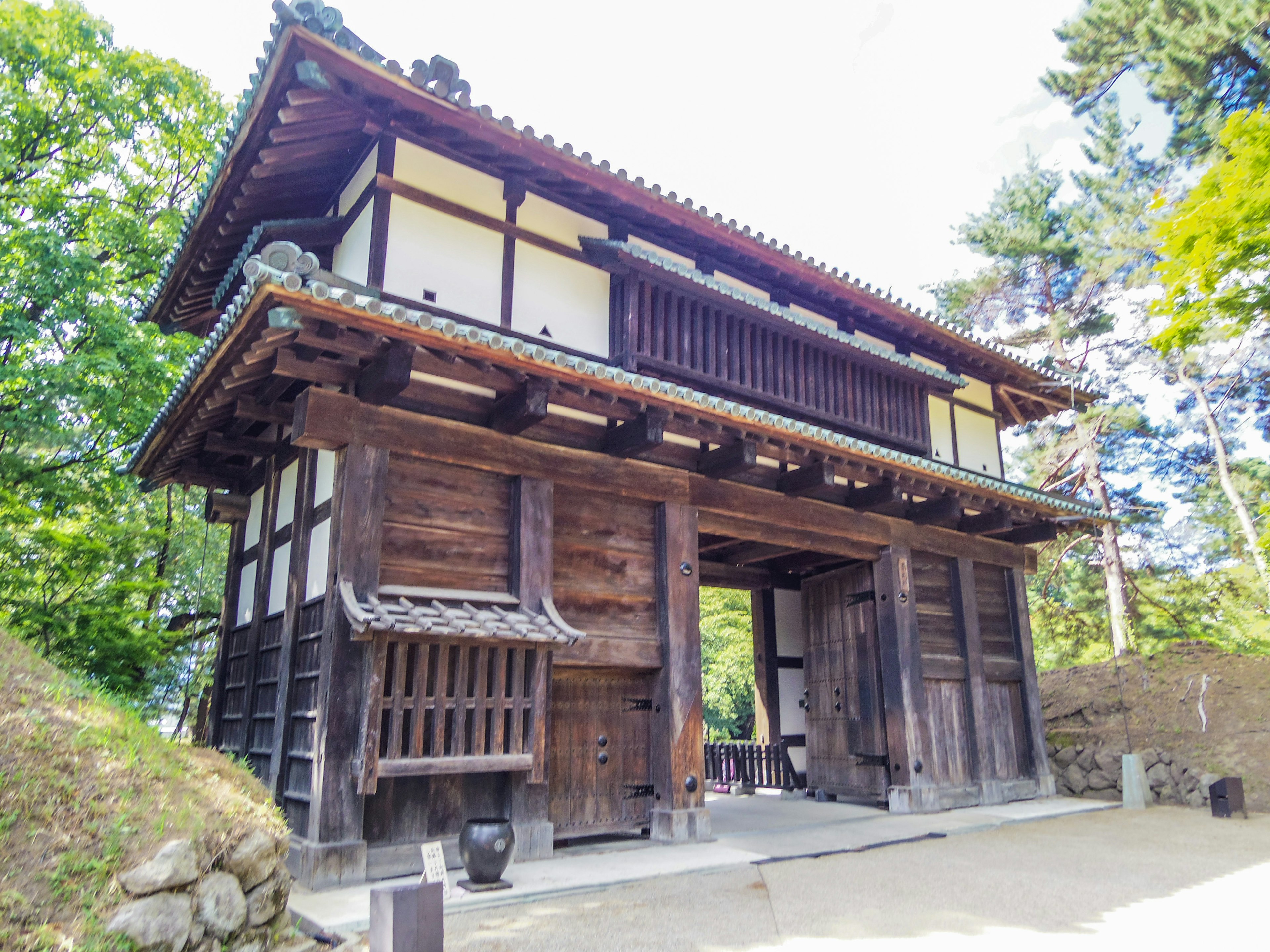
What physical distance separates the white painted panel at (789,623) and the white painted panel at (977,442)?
11.2ft

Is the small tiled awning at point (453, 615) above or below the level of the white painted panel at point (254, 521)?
below

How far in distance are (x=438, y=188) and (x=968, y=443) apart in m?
9.06

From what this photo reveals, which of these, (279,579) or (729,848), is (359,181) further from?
(729,848)

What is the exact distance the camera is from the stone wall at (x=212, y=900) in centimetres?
365

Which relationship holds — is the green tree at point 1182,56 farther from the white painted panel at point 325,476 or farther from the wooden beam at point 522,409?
the white painted panel at point 325,476

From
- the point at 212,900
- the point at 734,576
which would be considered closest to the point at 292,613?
the point at 212,900

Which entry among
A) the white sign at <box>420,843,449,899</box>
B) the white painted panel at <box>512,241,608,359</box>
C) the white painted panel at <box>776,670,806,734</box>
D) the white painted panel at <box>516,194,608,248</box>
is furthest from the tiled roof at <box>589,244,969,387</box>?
the white sign at <box>420,843,449,899</box>

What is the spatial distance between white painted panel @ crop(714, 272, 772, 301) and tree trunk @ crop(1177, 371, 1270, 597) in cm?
1499

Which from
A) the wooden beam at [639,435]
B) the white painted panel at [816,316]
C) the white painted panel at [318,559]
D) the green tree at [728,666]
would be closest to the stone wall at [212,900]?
the white painted panel at [318,559]

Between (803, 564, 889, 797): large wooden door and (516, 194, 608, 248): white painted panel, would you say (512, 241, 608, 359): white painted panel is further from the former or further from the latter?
(803, 564, 889, 797): large wooden door

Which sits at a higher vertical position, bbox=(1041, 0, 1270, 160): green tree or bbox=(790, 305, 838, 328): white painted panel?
bbox=(1041, 0, 1270, 160): green tree

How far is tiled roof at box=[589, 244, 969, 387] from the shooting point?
8406mm

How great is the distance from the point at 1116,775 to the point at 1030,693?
1.87 m

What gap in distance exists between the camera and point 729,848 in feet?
24.5
